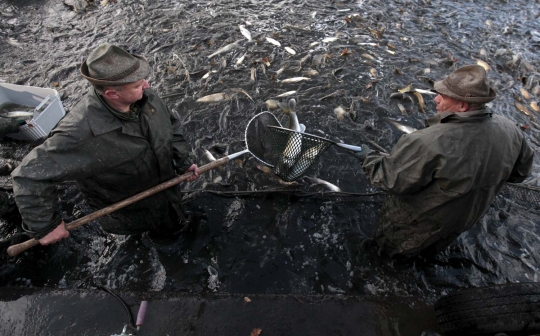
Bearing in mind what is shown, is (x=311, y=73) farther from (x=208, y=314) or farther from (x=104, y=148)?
(x=208, y=314)

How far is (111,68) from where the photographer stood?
8.11 feet

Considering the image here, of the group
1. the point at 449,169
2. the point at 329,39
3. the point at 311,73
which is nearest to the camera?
the point at 449,169

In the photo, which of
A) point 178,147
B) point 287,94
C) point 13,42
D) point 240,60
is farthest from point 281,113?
point 13,42

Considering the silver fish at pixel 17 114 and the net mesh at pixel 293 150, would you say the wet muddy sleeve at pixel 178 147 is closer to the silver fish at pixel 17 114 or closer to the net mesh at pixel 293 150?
the net mesh at pixel 293 150

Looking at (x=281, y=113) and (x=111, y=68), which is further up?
(x=111, y=68)

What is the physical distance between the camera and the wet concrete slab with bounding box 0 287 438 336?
275 cm

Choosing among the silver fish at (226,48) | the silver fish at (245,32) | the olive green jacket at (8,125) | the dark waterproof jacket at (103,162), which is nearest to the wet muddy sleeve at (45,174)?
the dark waterproof jacket at (103,162)

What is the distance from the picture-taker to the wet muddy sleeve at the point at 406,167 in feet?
8.66

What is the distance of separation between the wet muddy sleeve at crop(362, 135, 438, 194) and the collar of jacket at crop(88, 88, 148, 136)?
2.51 meters

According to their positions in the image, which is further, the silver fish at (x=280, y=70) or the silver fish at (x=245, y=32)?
the silver fish at (x=245, y=32)

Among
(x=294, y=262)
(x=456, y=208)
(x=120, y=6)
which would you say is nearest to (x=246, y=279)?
(x=294, y=262)

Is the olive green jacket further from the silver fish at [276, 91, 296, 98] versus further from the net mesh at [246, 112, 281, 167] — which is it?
the silver fish at [276, 91, 296, 98]

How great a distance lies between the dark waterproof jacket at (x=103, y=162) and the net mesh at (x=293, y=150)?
45.3 inches

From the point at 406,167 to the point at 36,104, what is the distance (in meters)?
6.87
